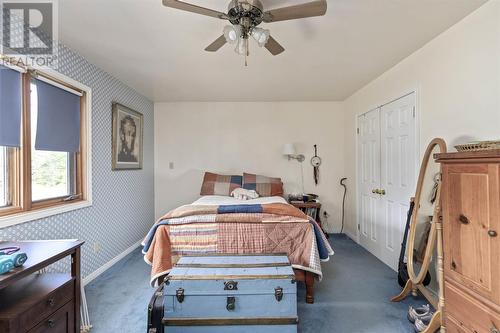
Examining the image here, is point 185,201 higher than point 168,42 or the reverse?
the reverse

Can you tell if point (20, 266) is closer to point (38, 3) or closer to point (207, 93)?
point (38, 3)

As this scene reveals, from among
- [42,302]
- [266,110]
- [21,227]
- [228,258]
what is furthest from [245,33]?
[266,110]

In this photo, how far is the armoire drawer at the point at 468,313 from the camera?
1.16m

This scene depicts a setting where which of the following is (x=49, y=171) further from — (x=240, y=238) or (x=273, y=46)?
(x=273, y=46)

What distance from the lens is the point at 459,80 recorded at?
6.33 feet

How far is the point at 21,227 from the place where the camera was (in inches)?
71.9

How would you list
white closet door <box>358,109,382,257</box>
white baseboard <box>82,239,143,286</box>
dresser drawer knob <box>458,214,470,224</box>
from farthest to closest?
1. white closet door <box>358,109,382,257</box>
2. white baseboard <box>82,239,143,286</box>
3. dresser drawer knob <box>458,214,470,224</box>

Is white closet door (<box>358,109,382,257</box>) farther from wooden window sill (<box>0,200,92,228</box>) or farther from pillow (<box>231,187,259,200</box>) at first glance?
wooden window sill (<box>0,200,92,228</box>)

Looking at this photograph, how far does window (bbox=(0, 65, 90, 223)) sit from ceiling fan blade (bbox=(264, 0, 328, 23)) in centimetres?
194

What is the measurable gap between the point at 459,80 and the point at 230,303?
2.43m

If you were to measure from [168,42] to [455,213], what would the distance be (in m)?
2.50

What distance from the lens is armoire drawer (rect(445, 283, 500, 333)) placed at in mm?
1159

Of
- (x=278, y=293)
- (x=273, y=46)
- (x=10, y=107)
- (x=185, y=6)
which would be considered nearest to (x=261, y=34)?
(x=273, y=46)

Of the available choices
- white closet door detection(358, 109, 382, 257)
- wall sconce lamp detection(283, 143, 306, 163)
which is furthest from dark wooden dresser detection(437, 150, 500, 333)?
wall sconce lamp detection(283, 143, 306, 163)
